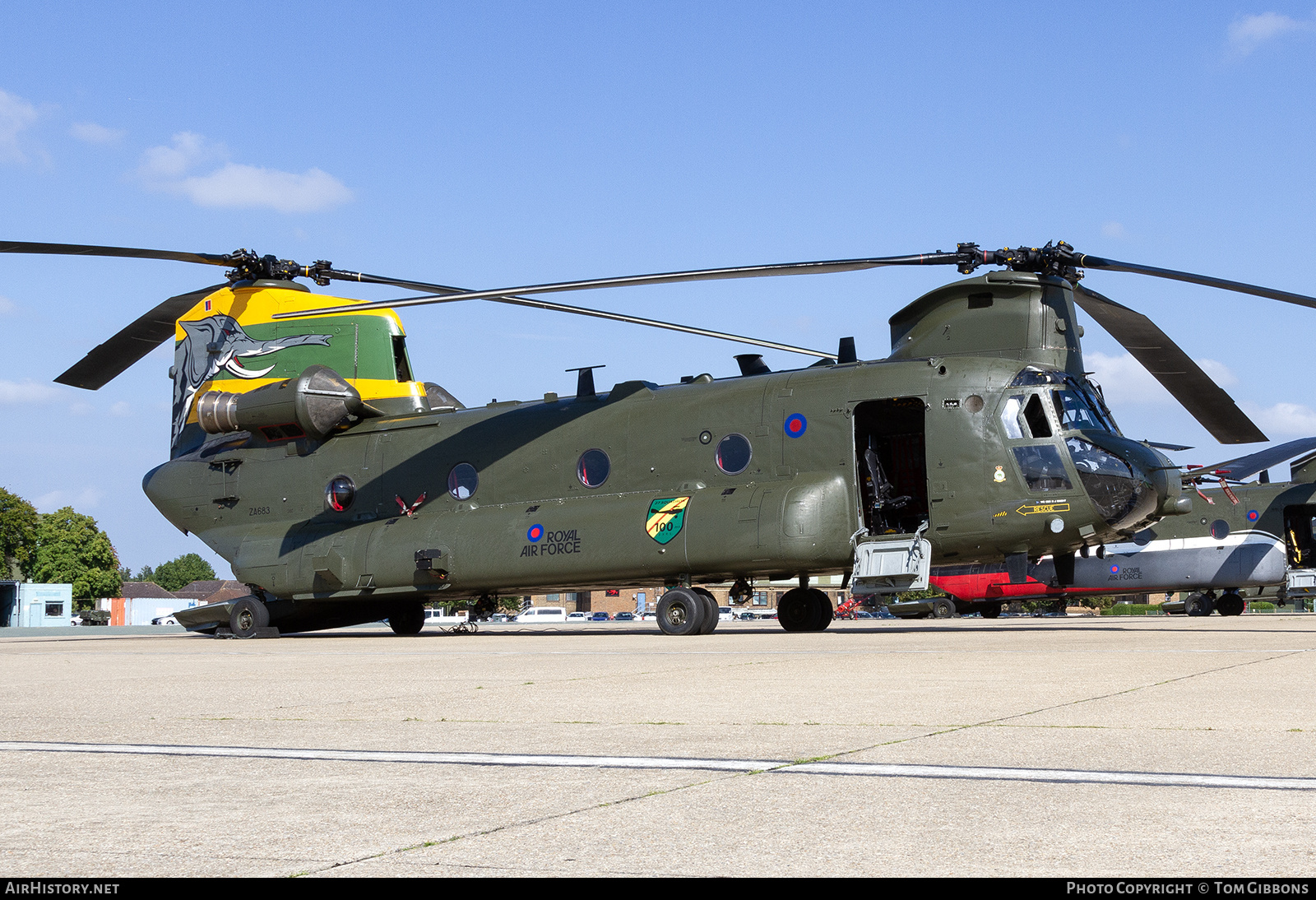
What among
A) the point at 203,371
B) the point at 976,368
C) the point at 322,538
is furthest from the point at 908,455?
the point at 203,371

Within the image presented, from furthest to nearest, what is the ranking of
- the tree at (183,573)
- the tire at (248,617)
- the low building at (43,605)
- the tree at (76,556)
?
the tree at (183,573) → the tree at (76,556) → the low building at (43,605) → the tire at (248,617)

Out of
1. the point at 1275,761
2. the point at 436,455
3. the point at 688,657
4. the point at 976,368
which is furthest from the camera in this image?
the point at 436,455

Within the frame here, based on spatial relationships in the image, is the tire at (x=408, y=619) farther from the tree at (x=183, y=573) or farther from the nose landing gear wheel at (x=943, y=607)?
the tree at (x=183, y=573)

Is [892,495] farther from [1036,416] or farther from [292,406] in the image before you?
[292,406]

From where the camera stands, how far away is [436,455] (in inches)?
841

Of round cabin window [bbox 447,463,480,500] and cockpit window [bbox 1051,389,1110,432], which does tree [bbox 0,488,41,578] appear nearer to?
round cabin window [bbox 447,463,480,500]

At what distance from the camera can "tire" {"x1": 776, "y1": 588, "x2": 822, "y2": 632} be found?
20.0m

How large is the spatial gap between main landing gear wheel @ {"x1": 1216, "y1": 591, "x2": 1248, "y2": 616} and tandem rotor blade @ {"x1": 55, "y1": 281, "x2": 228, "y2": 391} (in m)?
30.7

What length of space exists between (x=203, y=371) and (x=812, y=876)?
2227 centimetres

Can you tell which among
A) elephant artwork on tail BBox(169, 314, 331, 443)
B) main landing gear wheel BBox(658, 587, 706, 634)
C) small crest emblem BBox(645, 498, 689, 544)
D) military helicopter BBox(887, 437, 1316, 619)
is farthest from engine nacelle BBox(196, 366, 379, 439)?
military helicopter BBox(887, 437, 1316, 619)

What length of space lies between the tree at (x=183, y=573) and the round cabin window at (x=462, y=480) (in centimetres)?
17696

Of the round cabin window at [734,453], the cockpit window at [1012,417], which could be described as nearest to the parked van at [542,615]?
the round cabin window at [734,453]

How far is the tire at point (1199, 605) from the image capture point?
3853cm

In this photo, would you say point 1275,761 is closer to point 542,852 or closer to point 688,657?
point 542,852
